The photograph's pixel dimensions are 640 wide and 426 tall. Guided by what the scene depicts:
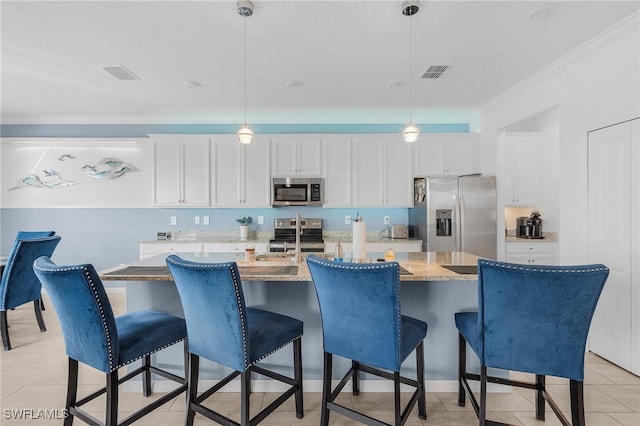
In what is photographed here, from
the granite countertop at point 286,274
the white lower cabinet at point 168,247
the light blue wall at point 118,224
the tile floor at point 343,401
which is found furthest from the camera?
the light blue wall at point 118,224

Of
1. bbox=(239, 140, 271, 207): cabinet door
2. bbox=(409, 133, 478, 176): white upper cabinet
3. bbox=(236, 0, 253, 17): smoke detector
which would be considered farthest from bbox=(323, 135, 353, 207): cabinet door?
bbox=(236, 0, 253, 17): smoke detector

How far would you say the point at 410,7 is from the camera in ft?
6.95

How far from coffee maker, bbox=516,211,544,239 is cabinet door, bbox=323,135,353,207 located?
2496 millimetres

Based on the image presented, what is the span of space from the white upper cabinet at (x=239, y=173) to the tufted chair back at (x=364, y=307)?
310 cm

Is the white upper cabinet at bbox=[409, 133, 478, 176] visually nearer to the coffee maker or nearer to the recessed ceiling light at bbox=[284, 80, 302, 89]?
the coffee maker

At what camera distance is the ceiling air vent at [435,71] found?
311cm

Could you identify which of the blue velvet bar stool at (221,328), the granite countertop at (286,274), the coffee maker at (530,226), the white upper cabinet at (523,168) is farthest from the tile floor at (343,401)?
the white upper cabinet at (523,168)


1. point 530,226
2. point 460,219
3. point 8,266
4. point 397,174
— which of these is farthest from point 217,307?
point 530,226

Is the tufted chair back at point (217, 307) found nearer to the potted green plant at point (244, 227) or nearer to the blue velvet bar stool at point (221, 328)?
the blue velvet bar stool at point (221, 328)

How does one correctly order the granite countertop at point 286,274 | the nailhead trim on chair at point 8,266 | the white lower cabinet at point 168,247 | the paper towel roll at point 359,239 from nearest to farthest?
the granite countertop at point 286,274, the paper towel roll at point 359,239, the nailhead trim on chair at point 8,266, the white lower cabinet at point 168,247

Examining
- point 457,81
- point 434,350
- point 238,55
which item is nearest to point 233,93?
point 238,55

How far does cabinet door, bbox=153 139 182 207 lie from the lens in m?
4.49

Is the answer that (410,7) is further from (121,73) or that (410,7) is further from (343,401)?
(121,73)

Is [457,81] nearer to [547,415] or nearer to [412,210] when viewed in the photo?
[412,210]
